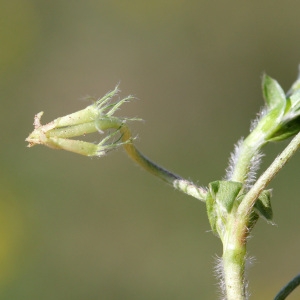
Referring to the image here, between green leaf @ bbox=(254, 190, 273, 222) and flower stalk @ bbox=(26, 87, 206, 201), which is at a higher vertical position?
flower stalk @ bbox=(26, 87, 206, 201)

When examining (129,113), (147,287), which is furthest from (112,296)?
(129,113)

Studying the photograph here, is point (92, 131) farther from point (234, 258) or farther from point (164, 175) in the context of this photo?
point (234, 258)

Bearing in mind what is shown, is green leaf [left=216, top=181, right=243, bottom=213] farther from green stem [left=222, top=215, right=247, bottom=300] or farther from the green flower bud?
the green flower bud

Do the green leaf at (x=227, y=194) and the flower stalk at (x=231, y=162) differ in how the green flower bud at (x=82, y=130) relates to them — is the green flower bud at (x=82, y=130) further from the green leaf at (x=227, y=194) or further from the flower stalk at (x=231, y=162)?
the green leaf at (x=227, y=194)

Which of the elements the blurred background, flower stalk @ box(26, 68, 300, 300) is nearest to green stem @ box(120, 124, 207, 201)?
flower stalk @ box(26, 68, 300, 300)

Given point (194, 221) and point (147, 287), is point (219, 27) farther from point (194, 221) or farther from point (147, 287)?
point (147, 287)

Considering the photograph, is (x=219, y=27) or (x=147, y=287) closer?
(x=147, y=287)

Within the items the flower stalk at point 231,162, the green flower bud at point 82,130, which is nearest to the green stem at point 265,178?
the flower stalk at point 231,162
